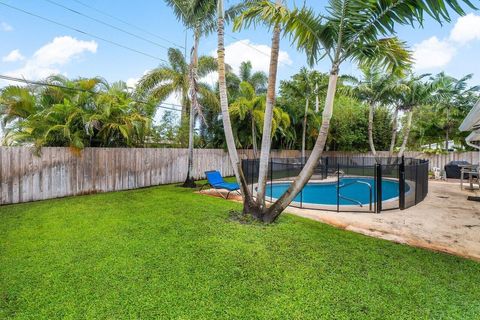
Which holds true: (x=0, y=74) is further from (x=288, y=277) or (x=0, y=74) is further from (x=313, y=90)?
(x=313, y=90)

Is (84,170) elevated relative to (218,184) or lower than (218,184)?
elevated

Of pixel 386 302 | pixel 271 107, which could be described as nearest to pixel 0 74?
pixel 271 107

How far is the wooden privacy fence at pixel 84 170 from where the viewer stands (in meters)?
6.82

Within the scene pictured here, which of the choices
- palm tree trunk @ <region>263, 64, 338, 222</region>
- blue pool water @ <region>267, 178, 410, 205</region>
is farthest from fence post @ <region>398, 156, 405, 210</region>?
palm tree trunk @ <region>263, 64, 338, 222</region>

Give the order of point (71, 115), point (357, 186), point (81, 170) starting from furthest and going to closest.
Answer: point (357, 186), point (81, 170), point (71, 115)

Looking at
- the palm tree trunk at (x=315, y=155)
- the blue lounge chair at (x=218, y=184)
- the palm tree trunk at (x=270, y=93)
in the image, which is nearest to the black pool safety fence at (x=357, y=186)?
the blue lounge chair at (x=218, y=184)

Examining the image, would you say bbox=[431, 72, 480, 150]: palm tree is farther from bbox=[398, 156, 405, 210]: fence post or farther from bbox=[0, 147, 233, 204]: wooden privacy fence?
bbox=[0, 147, 233, 204]: wooden privacy fence

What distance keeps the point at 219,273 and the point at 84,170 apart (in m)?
6.87

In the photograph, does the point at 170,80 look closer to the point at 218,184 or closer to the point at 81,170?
the point at 81,170

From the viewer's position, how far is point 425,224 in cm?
539

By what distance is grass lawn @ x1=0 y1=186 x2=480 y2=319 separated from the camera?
247cm

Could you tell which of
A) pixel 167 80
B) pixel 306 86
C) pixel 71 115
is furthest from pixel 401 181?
pixel 306 86

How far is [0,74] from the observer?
7.32 m

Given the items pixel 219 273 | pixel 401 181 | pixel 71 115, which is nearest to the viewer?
pixel 219 273
